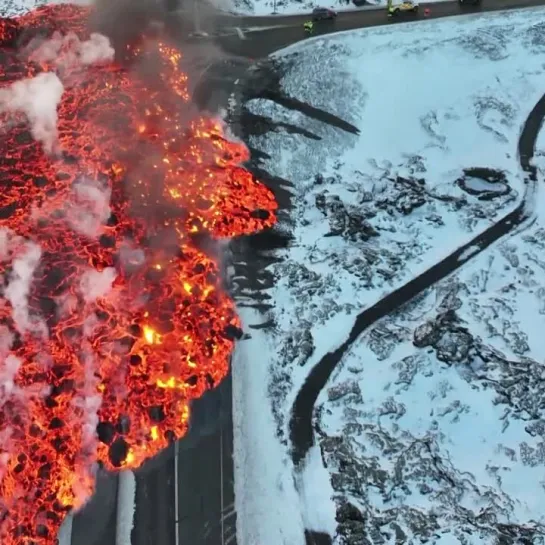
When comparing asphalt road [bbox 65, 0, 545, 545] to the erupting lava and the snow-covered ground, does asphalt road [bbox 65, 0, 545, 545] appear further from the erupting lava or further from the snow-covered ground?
the erupting lava

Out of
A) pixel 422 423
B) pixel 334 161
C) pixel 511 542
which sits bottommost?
pixel 511 542

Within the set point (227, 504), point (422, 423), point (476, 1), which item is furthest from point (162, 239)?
point (476, 1)

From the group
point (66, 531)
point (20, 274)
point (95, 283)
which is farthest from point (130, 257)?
point (66, 531)

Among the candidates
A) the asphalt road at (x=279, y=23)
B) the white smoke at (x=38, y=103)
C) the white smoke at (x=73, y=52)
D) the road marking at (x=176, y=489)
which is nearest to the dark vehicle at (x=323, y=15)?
the asphalt road at (x=279, y=23)

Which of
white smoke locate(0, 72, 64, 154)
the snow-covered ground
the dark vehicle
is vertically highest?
the dark vehicle

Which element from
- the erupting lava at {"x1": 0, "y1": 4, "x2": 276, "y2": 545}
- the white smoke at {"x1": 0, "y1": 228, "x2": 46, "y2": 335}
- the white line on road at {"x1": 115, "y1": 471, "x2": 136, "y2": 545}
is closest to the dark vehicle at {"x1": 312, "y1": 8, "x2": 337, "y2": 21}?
the erupting lava at {"x1": 0, "y1": 4, "x2": 276, "y2": 545}

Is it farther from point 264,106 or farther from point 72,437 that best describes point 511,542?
point 264,106
